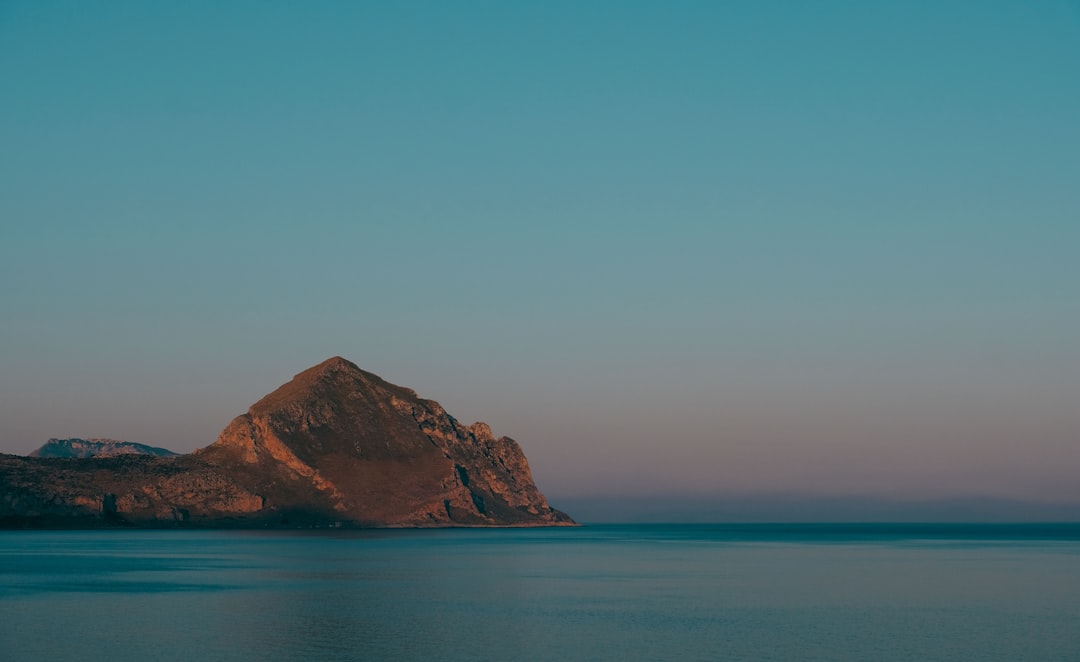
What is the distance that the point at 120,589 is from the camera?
13712cm

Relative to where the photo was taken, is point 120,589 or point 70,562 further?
point 70,562

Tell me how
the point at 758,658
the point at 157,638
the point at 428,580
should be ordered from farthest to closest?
the point at 428,580 < the point at 157,638 < the point at 758,658

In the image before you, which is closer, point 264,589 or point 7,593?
point 7,593

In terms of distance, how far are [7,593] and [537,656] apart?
78.2m

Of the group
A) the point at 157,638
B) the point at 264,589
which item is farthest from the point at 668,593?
the point at 157,638

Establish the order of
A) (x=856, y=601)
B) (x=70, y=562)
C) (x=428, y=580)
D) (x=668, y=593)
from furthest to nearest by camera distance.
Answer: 1. (x=70, y=562)
2. (x=428, y=580)
3. (x=668, y=593)
4. (x=856, y=601)

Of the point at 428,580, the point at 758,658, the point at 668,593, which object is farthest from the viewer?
the point at 428,580

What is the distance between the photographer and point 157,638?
90625 mm

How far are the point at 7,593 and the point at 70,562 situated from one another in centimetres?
7348

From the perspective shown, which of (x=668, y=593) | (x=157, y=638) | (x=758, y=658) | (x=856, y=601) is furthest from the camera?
(x=668, y=593)

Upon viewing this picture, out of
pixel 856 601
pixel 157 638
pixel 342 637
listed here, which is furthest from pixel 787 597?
pixel 157 638

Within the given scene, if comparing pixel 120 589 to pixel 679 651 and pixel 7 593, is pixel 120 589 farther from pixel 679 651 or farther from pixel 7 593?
pixel 679 651

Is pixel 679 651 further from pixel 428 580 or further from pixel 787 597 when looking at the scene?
pixel 428 580

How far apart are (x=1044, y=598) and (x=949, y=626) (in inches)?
1416
